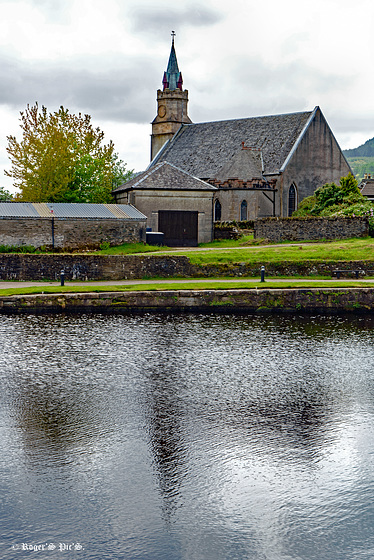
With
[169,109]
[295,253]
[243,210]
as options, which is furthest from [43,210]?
[169,109]

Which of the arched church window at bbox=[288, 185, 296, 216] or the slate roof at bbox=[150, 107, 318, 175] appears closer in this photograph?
the arched church window at bbox=[288, 185, 296, 216]

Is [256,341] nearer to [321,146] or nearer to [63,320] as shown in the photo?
[63,320]

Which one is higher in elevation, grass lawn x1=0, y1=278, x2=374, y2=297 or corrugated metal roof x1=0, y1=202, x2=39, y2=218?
corrugated metal roof x1=0, y1=202, x2=39, y2=218

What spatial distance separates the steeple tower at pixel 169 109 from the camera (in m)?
73.4

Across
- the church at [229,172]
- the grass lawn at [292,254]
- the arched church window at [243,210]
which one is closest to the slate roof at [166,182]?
the church at [229,172]

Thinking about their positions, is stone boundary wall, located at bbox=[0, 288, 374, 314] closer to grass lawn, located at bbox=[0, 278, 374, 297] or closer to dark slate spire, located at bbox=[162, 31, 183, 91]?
grass lawn, located at bbox=[0, 278, 374, 297]

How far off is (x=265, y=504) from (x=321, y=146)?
5648 cm

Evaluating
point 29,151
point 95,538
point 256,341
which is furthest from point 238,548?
point 29,151

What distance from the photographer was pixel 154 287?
27.9 metres

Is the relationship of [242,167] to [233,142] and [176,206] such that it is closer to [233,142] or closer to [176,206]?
[233,142]

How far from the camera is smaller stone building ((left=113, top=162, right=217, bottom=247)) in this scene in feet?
155

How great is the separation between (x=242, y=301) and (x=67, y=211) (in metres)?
18.1

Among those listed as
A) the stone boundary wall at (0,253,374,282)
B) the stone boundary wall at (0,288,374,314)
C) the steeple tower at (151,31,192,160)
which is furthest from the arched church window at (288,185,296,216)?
the stone boundary wall at (0,288,374,314)

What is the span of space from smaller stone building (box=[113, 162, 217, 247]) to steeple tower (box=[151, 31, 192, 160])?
2667 cm
